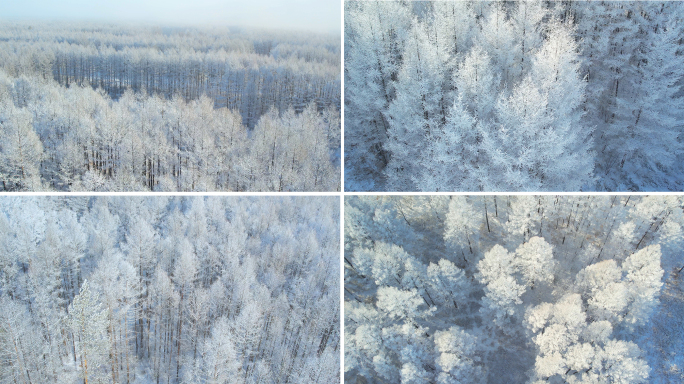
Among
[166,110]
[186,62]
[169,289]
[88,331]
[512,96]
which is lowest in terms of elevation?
[169,289]

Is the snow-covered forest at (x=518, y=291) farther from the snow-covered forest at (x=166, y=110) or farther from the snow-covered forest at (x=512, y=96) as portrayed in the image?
the snow-covered forest at (x=166, y=110)

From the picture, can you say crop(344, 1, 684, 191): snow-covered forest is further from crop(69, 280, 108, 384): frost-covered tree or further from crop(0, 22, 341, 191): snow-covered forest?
crop(69, 280, 108, 384): frost-covered tree

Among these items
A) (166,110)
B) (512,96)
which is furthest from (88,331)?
(512,96)

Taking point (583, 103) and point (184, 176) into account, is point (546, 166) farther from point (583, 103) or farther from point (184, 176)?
point (184, 176)

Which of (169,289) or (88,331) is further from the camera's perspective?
(169,289)

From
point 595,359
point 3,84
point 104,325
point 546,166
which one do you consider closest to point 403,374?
point 595,359

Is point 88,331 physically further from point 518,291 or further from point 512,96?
point 512,96

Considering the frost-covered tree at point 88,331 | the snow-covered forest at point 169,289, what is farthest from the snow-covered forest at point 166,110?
the frost-covered tree at point 88,331
